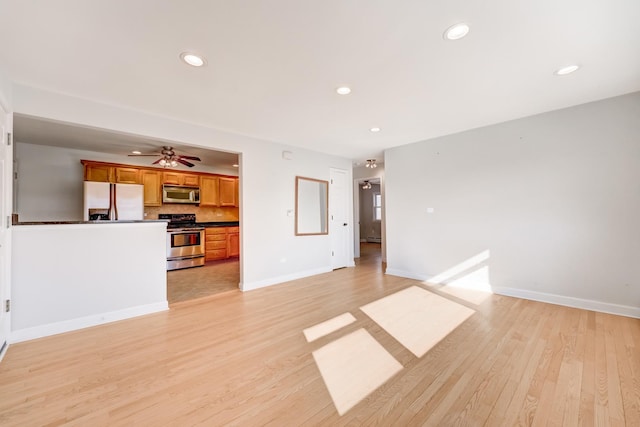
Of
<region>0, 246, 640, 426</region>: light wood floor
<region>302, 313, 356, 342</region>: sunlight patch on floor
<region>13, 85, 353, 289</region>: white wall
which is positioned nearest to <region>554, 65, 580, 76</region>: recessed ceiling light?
<region>0, 246, 640, 426</region>: light wood floor

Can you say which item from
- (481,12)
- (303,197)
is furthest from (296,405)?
(303,197)

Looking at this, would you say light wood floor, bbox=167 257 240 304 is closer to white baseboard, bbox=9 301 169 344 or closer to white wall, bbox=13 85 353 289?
white baseboard, bbox=9 301 169 344

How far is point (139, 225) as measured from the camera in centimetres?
321

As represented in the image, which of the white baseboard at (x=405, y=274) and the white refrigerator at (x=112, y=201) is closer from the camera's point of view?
the white baseboard at (x=405, y=274)

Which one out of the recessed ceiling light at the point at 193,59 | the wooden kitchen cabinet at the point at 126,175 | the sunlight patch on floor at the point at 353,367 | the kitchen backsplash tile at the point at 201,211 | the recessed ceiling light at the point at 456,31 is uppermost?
the recessed ceiling light at the point at 193,59

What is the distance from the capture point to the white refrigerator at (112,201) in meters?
4.92

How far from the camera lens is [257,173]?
4.35 metres

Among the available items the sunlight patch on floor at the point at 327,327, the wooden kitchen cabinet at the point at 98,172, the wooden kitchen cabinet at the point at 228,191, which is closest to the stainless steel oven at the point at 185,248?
the wooden kitchen cabinet at the point at 228,191

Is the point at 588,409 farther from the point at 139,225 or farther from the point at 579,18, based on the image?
the point at 139,225

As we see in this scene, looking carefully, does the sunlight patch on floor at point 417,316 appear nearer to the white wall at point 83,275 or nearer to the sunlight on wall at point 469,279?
the sunlight on wall at point 469,279

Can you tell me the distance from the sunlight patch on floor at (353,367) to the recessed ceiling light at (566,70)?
10.1ft

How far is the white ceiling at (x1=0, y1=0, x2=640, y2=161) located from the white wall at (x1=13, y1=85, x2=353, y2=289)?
192mm

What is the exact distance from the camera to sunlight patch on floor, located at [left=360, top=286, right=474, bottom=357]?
2.46 m

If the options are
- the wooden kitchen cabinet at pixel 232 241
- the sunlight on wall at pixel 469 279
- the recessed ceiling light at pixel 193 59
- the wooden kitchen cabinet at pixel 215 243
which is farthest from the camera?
the wooden kitchen cabinet at pixel 232 241
